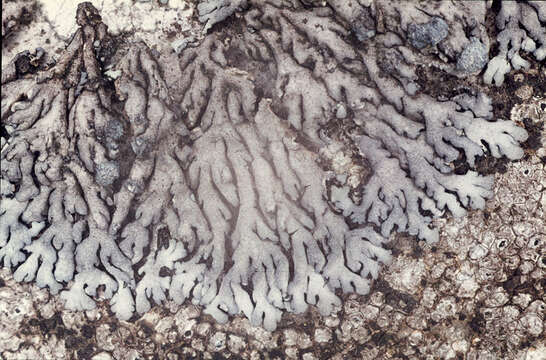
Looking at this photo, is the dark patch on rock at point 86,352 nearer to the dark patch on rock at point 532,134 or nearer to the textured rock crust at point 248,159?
the textured rock crust at point 248,159

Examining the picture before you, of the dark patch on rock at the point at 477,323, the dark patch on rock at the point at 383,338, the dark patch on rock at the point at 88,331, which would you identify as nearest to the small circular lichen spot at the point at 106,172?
the dark patch on rock at the point at 88,331

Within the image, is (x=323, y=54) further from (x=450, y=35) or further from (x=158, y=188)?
(x=158, y=188)

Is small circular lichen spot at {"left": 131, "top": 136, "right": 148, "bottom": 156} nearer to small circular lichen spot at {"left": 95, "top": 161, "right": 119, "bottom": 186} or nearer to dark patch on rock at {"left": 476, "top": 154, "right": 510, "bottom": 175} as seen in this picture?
small circular lichen spot at {"left": 95, "top": 161, "right": 119, "bottom": 186}

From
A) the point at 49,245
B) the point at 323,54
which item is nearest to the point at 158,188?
the point at 49,245

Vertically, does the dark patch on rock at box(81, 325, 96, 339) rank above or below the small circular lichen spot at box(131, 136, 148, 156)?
below

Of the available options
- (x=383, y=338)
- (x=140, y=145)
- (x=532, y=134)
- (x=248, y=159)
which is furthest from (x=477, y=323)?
(x=140, y=145)

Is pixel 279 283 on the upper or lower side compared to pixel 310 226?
lower

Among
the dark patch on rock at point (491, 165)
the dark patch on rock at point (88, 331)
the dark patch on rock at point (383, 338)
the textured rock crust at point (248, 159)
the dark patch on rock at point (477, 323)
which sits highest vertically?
the textured rock crust at point (248, 159)

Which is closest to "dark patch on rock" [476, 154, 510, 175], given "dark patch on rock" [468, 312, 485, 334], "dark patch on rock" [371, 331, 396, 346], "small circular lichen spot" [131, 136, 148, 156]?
"dark patch on rock" [468, 312, 485, 334]
